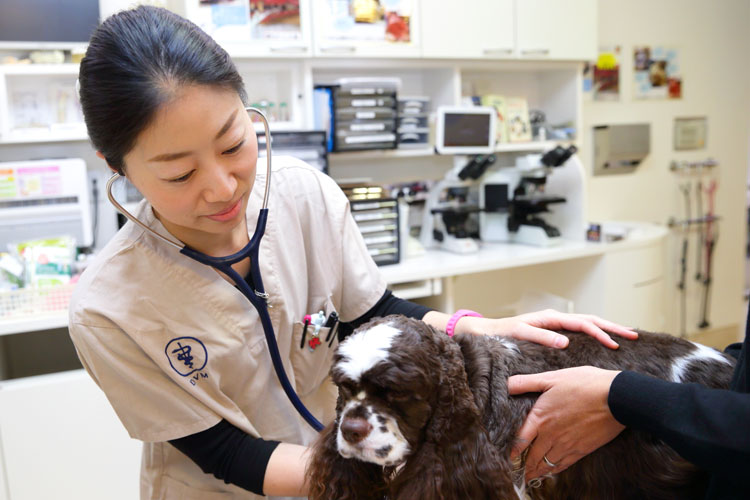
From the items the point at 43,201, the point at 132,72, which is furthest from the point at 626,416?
the point at 43,201

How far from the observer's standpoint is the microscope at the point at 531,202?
308 cm

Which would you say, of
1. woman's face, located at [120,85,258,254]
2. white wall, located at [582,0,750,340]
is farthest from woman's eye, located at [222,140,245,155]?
white wall, located at [582,0,750,340]

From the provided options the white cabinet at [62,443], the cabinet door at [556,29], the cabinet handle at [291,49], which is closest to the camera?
the white cabinet at [62,443]

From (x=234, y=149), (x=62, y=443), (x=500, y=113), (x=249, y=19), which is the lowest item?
(x=62, y=443)

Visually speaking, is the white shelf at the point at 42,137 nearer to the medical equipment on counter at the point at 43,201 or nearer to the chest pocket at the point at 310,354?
the medical equipment on counter at the point at 43,201

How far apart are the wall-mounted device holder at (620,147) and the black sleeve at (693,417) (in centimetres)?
318

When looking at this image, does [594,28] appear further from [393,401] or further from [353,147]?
[393,401]

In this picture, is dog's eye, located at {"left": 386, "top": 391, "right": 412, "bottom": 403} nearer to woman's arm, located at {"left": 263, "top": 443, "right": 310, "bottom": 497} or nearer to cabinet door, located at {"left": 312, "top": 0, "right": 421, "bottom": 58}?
woman's arm, located at {"left": 263, "top": 443, "right": 310, "bottom": 497}

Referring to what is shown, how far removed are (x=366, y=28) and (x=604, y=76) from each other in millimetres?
1754

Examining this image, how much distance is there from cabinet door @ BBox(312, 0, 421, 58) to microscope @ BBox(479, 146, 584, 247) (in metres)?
0.80

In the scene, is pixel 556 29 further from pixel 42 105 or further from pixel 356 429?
pixel 356 429

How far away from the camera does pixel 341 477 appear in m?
0.89

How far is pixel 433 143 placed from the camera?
3.12 metres

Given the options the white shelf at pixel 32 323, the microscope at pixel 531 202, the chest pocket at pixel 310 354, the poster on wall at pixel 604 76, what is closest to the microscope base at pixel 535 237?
the microscope at pixel 531 202
